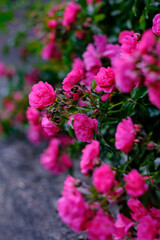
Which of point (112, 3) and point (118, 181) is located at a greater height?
point (112, 3)

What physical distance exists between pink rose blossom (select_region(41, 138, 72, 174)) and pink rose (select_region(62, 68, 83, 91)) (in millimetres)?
598

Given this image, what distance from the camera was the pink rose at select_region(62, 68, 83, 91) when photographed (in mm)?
654

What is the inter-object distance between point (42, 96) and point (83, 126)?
0.43 feet

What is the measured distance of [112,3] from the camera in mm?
1120

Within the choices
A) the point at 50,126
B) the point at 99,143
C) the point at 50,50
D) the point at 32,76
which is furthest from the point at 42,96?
the point at 32,76

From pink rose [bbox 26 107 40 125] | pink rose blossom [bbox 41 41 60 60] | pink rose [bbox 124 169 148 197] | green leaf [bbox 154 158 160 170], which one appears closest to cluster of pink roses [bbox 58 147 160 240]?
pink rose [bbox 124 169 148 197]

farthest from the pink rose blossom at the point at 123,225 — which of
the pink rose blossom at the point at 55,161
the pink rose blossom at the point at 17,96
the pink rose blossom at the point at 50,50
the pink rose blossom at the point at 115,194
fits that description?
the pink rose blossom at the point at 17,96

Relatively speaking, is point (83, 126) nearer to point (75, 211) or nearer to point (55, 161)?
point (75, 211)

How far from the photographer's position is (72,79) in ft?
2.16

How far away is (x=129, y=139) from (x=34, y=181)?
2.84 ft

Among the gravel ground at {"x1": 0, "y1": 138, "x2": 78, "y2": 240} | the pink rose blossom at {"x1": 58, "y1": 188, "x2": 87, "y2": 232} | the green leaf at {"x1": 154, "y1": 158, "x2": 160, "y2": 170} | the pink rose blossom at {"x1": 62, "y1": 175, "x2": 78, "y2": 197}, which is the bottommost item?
the gravel ground at {"x1": 0, "y1": 138, "x2": 78, "y2": 240}

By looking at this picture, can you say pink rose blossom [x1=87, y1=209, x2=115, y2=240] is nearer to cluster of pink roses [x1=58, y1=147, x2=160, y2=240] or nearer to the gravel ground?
cluster of pink roses [x1=58, y1=147, x2=160, y2=240]

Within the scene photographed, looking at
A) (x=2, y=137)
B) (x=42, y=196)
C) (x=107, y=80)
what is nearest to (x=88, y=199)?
(x=107, y=80)

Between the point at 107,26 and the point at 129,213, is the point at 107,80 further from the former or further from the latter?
the point at 107,26
